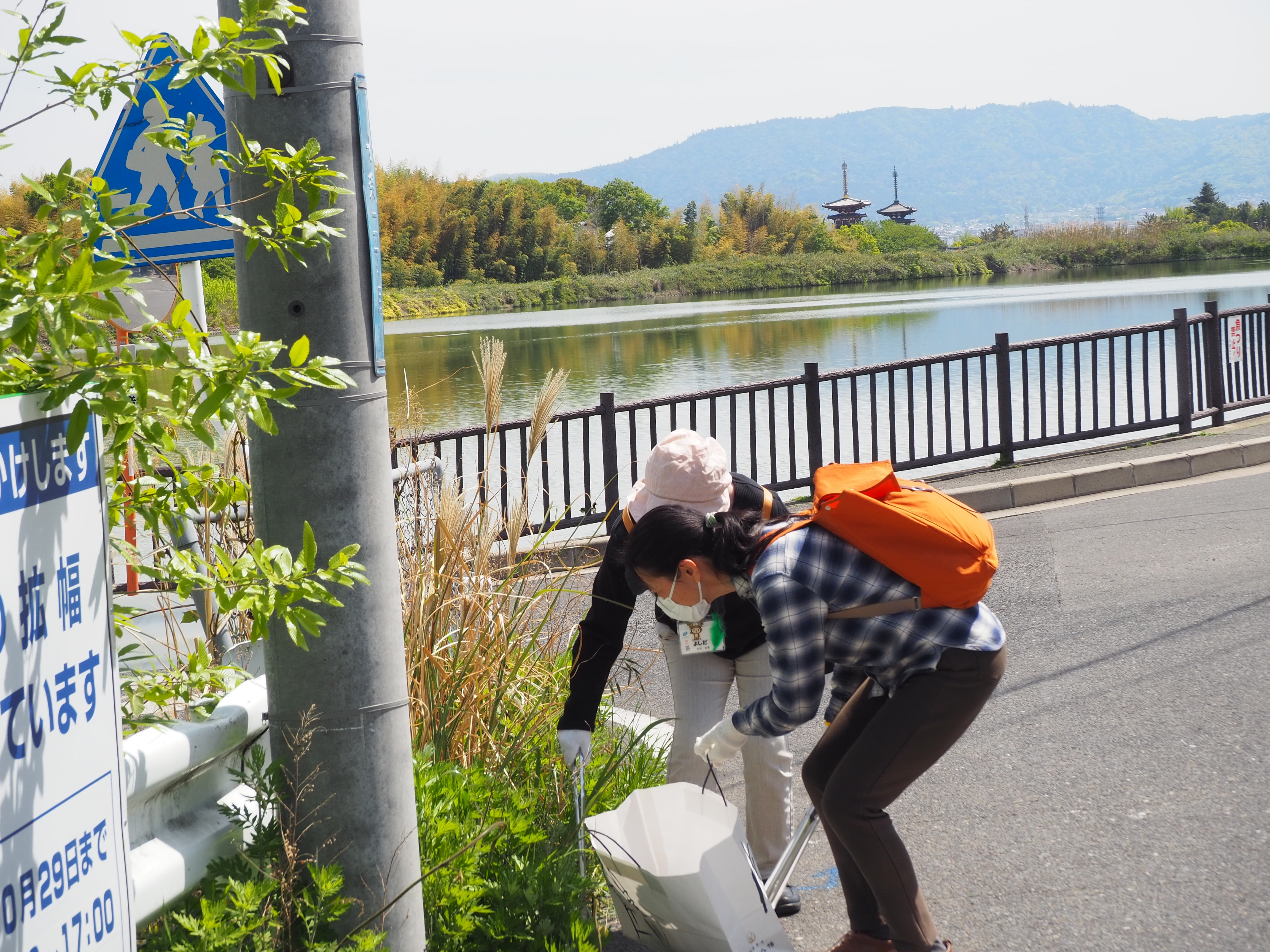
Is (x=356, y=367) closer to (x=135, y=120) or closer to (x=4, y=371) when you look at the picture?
(x=4, y=371)

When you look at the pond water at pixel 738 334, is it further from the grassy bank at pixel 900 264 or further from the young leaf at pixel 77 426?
the grassy bank at pixel 900 264

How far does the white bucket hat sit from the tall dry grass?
0.61 m

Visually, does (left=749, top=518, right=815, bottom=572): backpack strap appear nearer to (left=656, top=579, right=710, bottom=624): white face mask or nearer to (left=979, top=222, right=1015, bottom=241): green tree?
(left=656, top=579, right=710, bottom=624): white face mask

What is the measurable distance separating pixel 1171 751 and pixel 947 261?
76.3 meters

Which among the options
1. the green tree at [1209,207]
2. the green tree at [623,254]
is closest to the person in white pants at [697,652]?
the green tree at [623,254]

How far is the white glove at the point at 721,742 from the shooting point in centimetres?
293

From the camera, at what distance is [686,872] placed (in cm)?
281

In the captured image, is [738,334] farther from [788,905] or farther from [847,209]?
[847,209]

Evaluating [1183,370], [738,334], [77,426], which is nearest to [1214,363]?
[1183,370]

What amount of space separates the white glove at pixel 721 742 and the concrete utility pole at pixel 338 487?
0.86 metres

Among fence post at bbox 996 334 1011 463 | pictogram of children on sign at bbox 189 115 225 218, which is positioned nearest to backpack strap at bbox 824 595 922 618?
pictogram of children on sign at bbox 189 115 225 218

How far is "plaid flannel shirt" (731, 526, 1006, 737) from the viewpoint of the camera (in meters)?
2.69

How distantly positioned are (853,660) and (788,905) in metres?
1.03

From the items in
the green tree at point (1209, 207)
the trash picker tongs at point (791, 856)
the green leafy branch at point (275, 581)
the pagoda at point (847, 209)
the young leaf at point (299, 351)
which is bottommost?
the trash picker tongs at point (791, 856)
